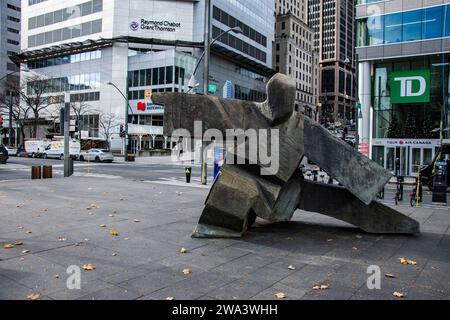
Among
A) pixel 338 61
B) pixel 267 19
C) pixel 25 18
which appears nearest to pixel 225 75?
pixel 267 19

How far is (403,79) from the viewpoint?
3231 centimetres

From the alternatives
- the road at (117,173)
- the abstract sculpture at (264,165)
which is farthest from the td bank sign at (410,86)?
the abstract sculpture at (264,165)

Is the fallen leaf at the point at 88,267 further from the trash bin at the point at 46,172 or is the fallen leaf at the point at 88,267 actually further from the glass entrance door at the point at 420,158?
the glass entrance door at the point at 420,158

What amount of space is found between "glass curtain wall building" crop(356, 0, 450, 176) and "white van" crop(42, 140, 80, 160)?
99.4 ft

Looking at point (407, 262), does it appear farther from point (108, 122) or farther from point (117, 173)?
point (108, 122)

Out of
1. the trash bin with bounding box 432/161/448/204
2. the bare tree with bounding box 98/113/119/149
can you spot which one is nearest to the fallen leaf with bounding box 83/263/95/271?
the trash bin with bounding box 432/161/448/204

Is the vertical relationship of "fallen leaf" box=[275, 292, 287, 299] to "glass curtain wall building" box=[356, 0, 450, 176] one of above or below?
below

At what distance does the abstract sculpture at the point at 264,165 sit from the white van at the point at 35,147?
45804 mm

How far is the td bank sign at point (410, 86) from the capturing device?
31.5m

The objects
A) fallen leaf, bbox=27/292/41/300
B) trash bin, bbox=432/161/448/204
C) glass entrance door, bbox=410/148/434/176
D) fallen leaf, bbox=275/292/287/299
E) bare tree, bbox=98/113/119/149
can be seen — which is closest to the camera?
fallen leaf, bbox=27/292/41/300

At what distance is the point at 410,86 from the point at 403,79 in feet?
2.64

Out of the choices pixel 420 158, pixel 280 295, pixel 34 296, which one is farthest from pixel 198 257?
pixel 420 158

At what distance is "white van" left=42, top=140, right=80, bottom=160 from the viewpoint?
43.8 metres

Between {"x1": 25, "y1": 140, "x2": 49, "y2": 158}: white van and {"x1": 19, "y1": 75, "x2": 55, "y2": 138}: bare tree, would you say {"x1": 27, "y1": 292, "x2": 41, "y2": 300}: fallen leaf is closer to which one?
{"x1": 25, "y1": 140, "x2": 49, "y2": 158}: white van
